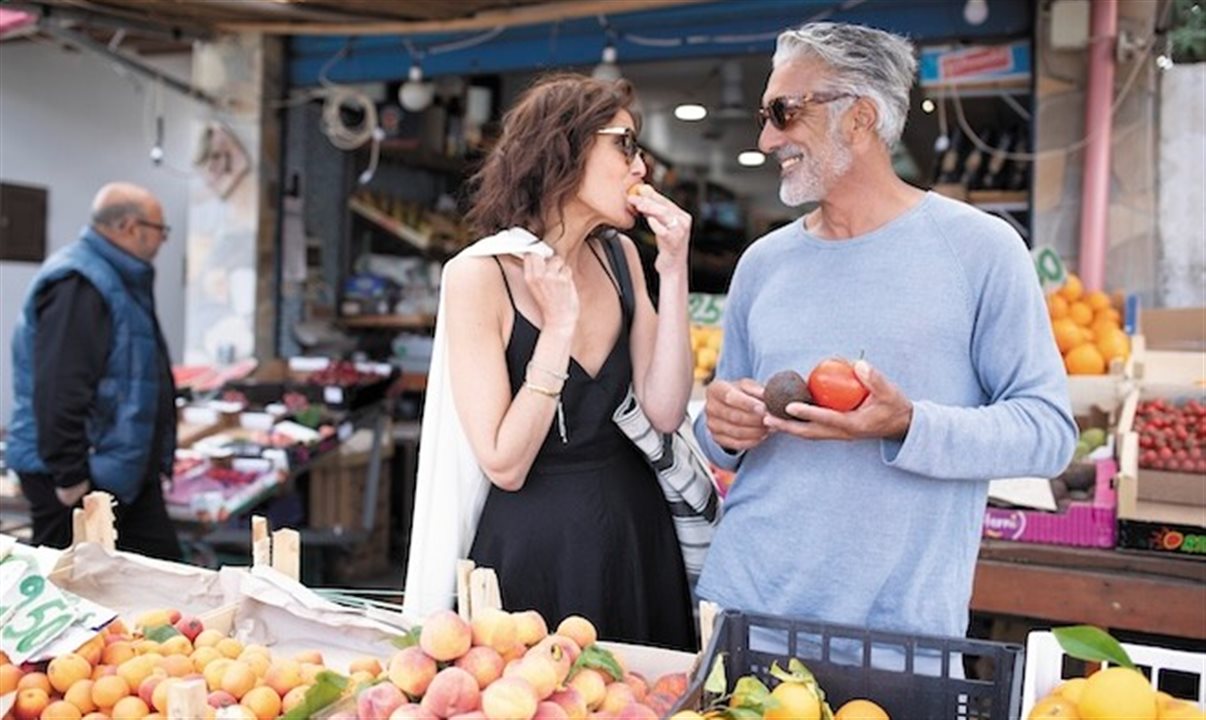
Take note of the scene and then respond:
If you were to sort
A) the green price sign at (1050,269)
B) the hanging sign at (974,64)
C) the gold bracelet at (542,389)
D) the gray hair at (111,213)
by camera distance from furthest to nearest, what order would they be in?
the hanging sign at (974,64), the green price sign at (1050,269), the gray hair at (111,213), the gold bracelet at (542,389)

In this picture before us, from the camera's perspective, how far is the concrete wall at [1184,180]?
16.2 ft

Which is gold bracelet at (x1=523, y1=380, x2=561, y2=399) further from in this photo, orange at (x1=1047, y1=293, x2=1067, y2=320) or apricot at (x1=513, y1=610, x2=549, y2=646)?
orange at (x1=1047, y1=293, x2=1067, y2=320)

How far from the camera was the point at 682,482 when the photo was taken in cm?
217

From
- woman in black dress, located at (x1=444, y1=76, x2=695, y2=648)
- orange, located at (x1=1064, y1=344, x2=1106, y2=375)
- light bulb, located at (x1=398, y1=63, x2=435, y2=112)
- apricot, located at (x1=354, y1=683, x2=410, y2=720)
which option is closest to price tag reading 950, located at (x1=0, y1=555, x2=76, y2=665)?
apricot, located at (x1=354, y1=683, x2=410, y2=720)

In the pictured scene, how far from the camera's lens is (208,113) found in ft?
23.1

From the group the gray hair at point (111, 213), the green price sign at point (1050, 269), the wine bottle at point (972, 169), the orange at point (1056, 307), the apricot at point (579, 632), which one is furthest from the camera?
the wine bottle at point (972, 169)

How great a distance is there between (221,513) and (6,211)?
3.92 metres

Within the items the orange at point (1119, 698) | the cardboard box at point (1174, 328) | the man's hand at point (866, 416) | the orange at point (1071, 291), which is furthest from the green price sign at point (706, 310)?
the orange at point (1119, 698)

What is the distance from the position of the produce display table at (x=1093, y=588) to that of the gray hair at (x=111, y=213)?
3.12 meters

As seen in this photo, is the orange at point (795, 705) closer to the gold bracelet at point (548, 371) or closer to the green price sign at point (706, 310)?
the gold bracelet at point (548, 371)

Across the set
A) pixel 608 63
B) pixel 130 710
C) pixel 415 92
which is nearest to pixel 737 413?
pixel 130 710

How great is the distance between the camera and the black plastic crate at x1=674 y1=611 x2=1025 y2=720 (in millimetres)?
1406

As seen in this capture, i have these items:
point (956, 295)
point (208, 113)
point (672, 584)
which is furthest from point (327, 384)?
point (956, 295)

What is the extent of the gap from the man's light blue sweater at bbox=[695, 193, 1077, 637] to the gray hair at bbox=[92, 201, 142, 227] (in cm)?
297
